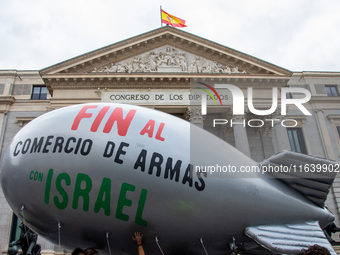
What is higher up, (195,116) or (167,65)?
(167,65)

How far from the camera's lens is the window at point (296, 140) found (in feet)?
80.5

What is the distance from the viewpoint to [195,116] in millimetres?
21922

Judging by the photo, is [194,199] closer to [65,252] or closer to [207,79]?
[65,252]

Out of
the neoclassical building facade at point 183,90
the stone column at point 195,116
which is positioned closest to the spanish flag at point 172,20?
the neoclassical building facade at point 183,90

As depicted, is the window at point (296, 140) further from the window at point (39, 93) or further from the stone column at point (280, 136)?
the window at point (39, 93)

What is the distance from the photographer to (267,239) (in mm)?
4562

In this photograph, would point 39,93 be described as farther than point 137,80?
Yes

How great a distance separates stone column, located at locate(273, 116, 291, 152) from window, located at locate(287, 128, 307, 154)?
2.64 m

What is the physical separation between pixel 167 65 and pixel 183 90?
2.85m

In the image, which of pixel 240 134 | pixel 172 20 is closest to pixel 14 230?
pixel 240 134

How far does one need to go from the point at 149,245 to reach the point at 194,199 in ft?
3.84

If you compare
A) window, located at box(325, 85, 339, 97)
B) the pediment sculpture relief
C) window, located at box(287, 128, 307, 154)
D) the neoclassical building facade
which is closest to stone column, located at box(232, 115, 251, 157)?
the neoclassical building facade

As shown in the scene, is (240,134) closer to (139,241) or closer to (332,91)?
(332,91)

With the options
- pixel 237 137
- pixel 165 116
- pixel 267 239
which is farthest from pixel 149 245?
pixel 237 137
